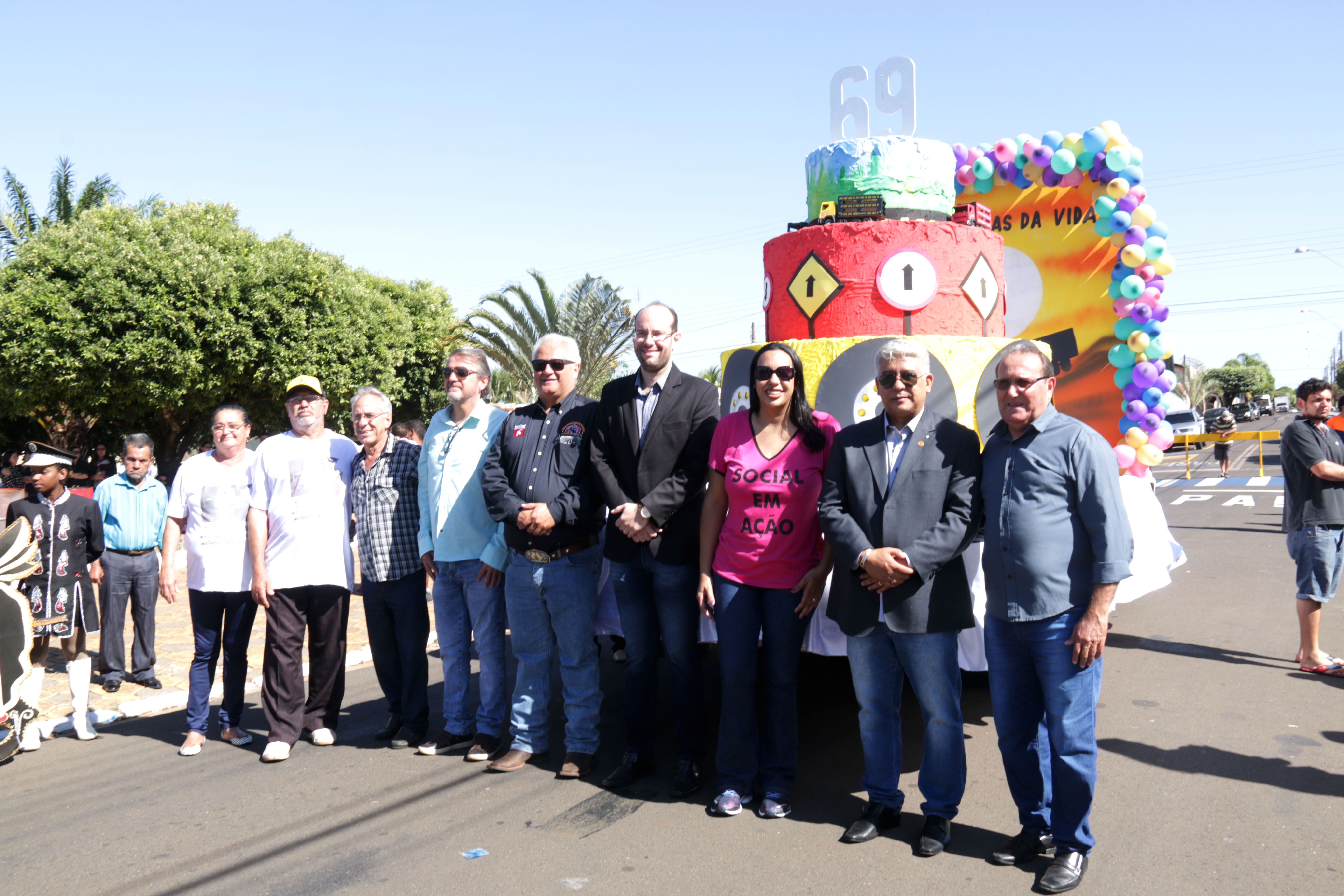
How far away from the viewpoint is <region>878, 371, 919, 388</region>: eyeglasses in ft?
11.5

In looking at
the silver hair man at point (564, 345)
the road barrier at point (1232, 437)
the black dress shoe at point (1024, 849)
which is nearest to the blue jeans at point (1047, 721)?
the black dress shoe at point (1024, 849)

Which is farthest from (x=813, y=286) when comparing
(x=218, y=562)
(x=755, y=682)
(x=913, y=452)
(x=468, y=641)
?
(x=218, y=562)

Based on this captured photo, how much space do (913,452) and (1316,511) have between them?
4037mm

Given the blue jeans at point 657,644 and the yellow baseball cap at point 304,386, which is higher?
the yellow baseball cap at point 304,386

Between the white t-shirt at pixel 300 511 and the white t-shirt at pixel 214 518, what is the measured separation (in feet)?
0.53

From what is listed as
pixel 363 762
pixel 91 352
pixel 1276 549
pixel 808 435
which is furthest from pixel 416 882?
pixel 91 352

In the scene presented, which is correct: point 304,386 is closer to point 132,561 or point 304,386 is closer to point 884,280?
point 132,561

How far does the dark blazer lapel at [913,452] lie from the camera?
3.47 metres

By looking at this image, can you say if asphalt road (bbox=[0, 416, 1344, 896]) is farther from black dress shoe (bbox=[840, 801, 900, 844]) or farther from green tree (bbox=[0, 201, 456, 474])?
green tree (bbox=[0, 201, 456, 474])

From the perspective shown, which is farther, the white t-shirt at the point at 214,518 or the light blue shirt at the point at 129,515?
the light blue shirt at the point at 129,515

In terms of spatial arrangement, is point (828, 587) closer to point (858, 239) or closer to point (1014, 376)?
point (1014, 376)

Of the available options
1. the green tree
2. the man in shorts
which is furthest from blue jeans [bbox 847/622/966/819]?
the green tree

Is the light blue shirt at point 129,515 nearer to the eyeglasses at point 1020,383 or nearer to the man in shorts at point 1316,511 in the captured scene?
the eyeglasses at point 1020,383

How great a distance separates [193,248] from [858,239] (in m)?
14.2
